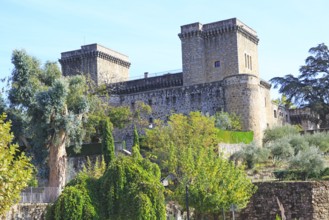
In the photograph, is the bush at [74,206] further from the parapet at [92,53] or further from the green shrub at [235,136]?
the parapet at [92,53]

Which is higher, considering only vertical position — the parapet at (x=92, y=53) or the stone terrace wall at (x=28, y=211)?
the parapet at (x=92, y=53)

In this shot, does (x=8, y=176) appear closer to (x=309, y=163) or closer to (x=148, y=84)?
(x=309, y=163)

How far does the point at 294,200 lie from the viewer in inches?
1298

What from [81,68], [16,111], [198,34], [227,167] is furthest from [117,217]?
[81,68]

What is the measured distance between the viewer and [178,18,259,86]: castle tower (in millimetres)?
57094

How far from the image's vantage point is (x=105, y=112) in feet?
167

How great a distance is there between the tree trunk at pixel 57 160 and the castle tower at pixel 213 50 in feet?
68.3

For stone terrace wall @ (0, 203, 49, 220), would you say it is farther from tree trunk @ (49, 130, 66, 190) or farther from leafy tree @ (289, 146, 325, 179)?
leafy tree @ (289, 146, 325, 179)

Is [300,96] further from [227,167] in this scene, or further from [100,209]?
[100,209]

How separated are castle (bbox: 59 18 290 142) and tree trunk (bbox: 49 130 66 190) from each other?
1601cm

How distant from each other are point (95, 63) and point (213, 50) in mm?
12776

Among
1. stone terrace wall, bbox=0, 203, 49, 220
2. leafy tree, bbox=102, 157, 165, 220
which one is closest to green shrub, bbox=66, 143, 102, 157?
stone terrace wall, bbox=0, 203, 49, 220

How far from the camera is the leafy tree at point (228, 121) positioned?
4802 centimetres

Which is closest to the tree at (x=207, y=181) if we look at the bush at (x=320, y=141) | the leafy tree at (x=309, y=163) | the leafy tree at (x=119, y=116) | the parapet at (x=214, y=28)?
the leafy tree at (x=309, y=163)
